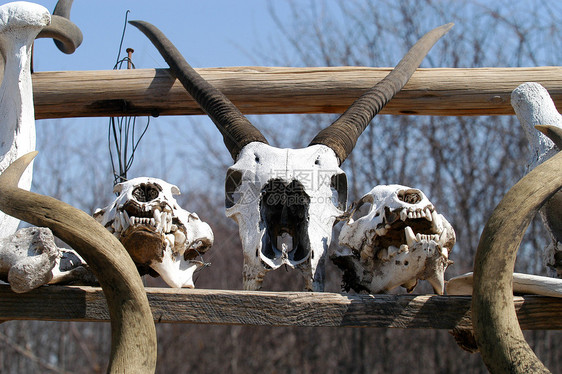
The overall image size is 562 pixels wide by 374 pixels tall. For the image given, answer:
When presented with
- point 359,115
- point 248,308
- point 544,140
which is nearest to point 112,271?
point 248,308

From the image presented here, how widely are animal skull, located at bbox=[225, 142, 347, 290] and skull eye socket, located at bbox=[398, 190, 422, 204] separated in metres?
0.29

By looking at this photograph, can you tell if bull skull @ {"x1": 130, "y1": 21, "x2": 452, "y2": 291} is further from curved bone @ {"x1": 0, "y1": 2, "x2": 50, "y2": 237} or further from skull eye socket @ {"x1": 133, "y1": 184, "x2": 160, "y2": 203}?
curved bone @ {"x1": 0, "y1": 2, "x2": 50, "y2": 237}

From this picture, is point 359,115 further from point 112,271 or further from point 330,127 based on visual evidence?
point 112,271

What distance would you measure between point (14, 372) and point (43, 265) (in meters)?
7.80

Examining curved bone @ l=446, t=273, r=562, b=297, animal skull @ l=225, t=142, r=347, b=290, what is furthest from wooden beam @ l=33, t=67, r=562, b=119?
curved bone @ l=446, t=273, r=562, b=297

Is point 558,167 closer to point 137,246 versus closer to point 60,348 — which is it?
point 137,246

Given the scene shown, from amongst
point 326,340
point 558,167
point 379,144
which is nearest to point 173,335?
point 326,340

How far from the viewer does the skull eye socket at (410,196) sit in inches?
88.2

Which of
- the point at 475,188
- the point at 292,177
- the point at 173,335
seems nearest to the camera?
the point at 292,177

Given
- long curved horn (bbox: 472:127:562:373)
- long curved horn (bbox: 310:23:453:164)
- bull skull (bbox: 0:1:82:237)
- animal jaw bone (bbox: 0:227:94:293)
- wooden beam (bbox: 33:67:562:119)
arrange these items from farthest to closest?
wooden beam (bbox: 33:67:562:119)
long curved horn (bbox: 310:23:453:164)
bull skull (bbox: 0:1:82:237)
animal jaw bone (bbox: 0:227:94:293)
long curved horn (bbox: 472:127:562:373)

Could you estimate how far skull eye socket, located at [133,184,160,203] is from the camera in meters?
2.37

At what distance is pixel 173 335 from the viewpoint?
33.0ft

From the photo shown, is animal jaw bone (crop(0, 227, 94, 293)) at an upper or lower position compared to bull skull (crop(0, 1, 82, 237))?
lower

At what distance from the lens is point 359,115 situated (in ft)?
9.25
